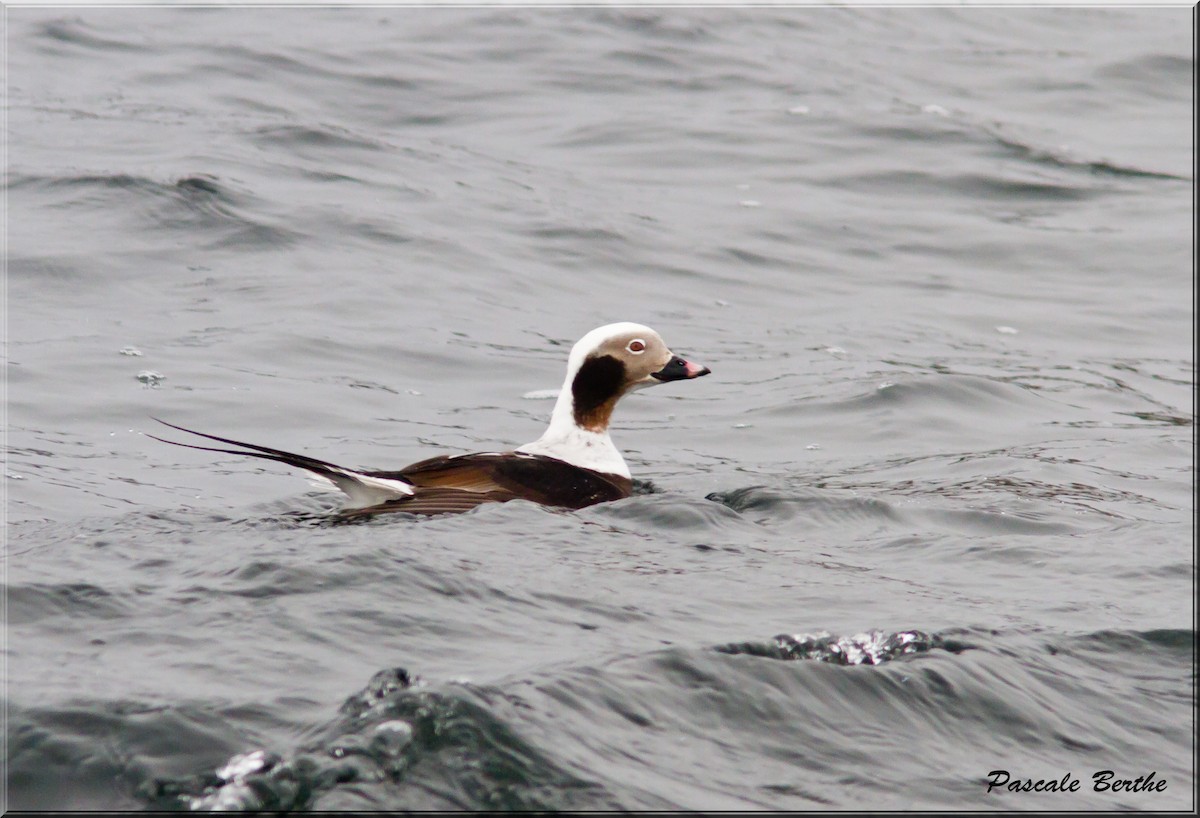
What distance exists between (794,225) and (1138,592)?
7.61 meters

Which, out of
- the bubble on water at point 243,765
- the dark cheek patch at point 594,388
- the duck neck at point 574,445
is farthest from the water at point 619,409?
the dark cheek patch at point 594,388

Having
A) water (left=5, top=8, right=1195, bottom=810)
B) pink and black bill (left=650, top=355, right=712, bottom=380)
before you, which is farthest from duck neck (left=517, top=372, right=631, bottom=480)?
water (left=5, top=8, right=1195, bottom=810)

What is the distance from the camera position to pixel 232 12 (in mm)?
17312

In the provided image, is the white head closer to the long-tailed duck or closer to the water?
the long-tailed duck

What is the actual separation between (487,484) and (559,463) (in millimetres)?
611

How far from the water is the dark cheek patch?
2.11 ft

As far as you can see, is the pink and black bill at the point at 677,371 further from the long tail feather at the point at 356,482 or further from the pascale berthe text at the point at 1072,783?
the pascale berthe text at the point at 1072,783

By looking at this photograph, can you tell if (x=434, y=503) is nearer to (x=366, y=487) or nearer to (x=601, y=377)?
(x=366, y=487)

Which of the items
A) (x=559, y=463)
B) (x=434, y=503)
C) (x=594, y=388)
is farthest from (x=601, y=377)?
(x=434, y=503)

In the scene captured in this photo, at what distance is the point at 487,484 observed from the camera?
587 cm

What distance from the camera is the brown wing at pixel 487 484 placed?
5.73 m

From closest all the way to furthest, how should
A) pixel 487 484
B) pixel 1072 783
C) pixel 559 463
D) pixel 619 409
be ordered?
1. pixel 1072 783
2. pixel 487 484
3. pixel 559 463
4. pixel 619 409

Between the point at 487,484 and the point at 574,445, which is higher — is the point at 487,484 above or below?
above

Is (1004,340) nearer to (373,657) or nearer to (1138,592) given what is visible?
(1138,592)
